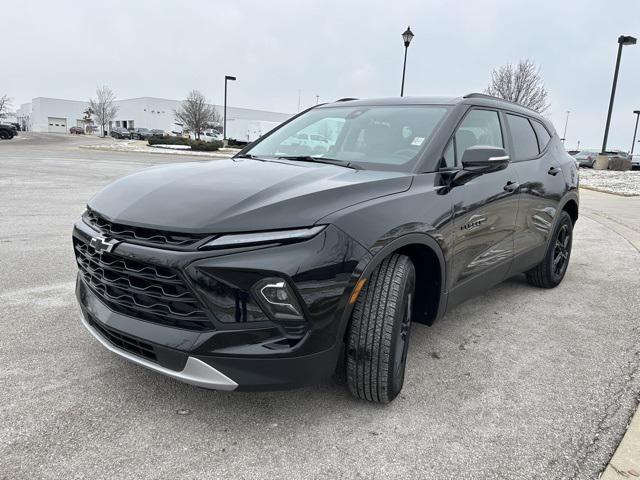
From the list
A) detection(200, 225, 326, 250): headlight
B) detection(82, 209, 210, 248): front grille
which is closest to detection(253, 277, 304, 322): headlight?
detection(200, 225, 326, 250): headlight

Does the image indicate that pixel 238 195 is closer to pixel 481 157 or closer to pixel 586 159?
pixel 481 157

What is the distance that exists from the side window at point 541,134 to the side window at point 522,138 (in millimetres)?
101

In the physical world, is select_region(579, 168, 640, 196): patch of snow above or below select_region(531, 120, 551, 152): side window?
below

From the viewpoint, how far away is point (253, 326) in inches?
82.2

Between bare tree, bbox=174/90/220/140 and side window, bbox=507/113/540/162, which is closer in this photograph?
side window, bbox=507/113/540/162

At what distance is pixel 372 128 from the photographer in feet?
11.3

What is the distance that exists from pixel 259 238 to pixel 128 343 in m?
0.84

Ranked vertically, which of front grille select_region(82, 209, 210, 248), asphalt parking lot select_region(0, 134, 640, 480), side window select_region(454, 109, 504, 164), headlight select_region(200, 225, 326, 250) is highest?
side window select_region(454, 109, 504, 164)

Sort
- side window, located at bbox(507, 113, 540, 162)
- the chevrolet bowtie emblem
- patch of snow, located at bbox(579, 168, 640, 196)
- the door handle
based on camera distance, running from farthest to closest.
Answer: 1. patch of snow, located at bbox(579, 168, 640, 196)
2. side window, located at bbox(507, 113, 540, 162)
3. the door handle
4. the chevrolet bowtie emblem

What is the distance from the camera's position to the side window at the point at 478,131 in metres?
3.26

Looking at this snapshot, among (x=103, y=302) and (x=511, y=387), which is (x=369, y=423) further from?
(x=103, y=302)

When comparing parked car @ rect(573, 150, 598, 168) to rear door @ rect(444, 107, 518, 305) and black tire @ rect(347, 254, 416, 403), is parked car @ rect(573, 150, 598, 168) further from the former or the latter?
black tire @ rect(347, 254, 416, 403)

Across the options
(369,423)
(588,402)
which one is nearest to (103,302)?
(369,423)

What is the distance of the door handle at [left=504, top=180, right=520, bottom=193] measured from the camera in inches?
141
